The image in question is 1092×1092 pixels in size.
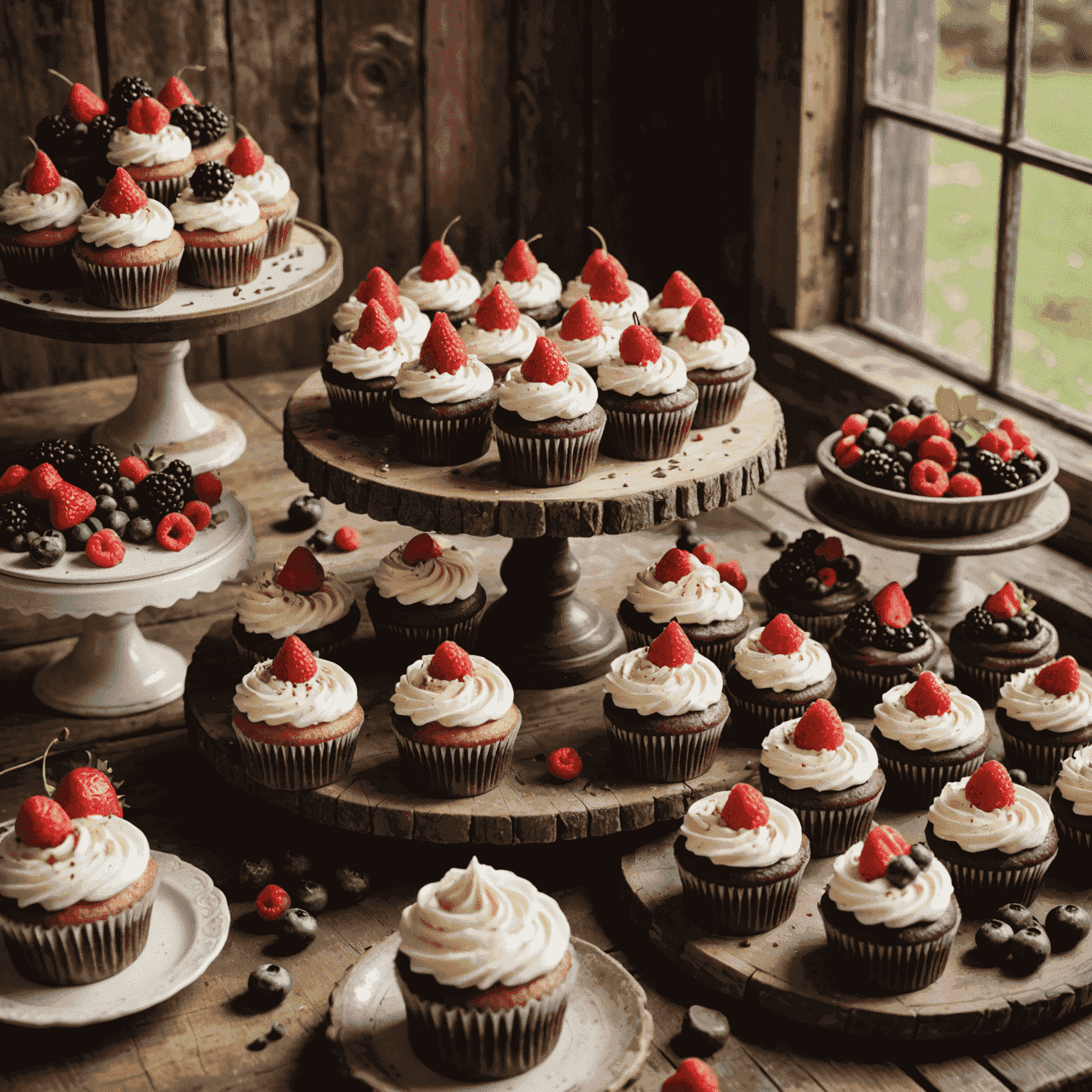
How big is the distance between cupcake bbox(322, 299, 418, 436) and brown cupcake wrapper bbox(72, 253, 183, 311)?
545 millimetres

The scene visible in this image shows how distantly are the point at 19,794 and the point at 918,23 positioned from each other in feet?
9.05

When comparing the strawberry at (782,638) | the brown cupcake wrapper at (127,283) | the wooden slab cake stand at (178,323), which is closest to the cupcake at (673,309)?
the strawberry at (782,638)

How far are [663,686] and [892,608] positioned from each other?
544 mm

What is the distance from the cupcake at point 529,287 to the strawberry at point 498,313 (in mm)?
236

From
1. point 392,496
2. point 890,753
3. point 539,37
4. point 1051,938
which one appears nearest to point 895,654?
point 890,753

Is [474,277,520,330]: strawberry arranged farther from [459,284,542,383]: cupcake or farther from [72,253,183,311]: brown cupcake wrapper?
[72,253,183,311]: brown cupcake wrapper

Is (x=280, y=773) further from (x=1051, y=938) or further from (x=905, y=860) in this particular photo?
(x=1051, y=938)

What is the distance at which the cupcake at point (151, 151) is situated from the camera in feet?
11.0

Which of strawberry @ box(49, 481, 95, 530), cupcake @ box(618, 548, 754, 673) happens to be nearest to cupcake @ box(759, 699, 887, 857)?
cupcake @ box(618, 548, 754, 673)

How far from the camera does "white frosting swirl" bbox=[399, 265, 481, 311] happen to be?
310 cm

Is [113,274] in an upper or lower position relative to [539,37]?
lower

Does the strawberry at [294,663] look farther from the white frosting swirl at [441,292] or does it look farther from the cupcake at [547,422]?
the white frosting swirl at [441,292]

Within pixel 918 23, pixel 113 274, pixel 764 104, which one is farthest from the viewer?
pixel 764 104

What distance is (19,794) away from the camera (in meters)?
2.88
